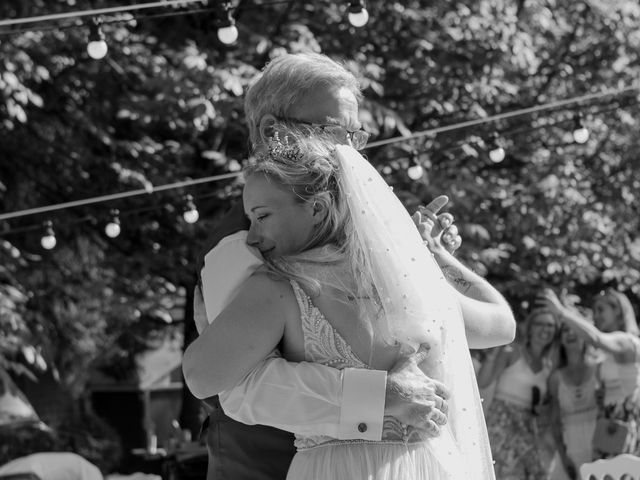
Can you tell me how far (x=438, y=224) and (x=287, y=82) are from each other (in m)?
0.46

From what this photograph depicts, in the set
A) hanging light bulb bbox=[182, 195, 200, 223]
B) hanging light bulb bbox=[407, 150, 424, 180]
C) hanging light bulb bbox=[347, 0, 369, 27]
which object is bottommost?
hanging light bulb bbox=[182, 195, 200, 223]

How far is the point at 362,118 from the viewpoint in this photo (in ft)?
22.3

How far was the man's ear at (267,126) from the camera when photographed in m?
2.23

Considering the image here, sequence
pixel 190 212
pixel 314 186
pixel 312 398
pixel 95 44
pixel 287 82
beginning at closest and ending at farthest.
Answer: pixel 312 398 < pixel 314 186 < pixel 287 82 < pixel 95 44 < pixel 190 212

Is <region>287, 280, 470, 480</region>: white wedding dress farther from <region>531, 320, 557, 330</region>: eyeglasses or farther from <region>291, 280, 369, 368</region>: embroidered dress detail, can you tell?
<region>531, 320, 557, 330</region>: eyeglasses

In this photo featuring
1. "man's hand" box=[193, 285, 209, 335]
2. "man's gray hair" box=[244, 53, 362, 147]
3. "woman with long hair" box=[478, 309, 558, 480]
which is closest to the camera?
"man's hand" box=[193, 285, 209, 335]

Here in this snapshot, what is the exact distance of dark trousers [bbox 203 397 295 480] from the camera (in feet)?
7.18

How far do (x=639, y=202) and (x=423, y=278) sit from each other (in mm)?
7650

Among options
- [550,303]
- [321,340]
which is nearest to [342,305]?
[321,340]

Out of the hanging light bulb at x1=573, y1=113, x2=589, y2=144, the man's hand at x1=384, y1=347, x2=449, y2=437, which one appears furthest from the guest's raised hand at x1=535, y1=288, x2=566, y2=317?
the man's hand at x1=384, y1=347, x2=449, y2=437

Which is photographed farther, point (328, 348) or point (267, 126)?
point (267, 126)

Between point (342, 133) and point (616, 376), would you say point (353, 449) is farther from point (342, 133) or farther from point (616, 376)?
point (616, 376)

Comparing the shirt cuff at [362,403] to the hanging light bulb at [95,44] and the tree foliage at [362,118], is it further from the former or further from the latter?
the tree foliage at [362,118]

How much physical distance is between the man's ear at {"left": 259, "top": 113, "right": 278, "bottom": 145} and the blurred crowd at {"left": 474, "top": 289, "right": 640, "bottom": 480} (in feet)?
15.6
